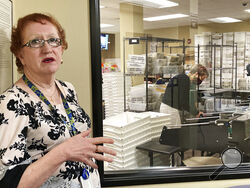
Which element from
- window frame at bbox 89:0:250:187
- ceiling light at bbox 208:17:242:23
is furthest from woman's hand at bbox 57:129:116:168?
ceiling light at bbox 208:17:242:23

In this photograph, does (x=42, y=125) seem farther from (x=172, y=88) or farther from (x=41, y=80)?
(x=172, y=88)

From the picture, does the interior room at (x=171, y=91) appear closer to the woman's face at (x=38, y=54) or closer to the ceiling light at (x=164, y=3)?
the ceiling light at (x=164, y=3)

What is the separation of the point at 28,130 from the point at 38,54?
335mm

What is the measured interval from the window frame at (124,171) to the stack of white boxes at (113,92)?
0.32 ft

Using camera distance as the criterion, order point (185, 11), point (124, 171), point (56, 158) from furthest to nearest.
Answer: point (185, 11) < point (124, 171) < point (56, 158)

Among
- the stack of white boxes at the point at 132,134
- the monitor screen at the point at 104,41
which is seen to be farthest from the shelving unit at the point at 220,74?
the monitor screen at the point at 104,41

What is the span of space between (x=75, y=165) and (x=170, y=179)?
42.8 inches

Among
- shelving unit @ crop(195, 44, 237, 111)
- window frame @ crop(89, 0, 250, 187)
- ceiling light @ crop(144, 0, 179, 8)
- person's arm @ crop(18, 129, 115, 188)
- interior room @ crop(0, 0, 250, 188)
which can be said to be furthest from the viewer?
shelving unit @ crop(195, 44, 237, 111)

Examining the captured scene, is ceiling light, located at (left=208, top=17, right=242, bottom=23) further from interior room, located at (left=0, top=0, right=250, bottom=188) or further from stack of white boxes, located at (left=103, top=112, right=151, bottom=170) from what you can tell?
stack of white boxes, located at (left=103, top=112, right=151, bottom=170)

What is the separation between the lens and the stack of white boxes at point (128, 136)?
6.69 ft

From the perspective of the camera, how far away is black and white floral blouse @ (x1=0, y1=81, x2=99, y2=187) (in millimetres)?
889

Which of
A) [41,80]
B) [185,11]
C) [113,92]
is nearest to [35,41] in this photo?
[41,80]

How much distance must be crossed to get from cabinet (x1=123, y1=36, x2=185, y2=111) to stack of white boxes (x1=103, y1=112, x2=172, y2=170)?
0.27 feet

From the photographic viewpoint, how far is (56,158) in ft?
2.97
